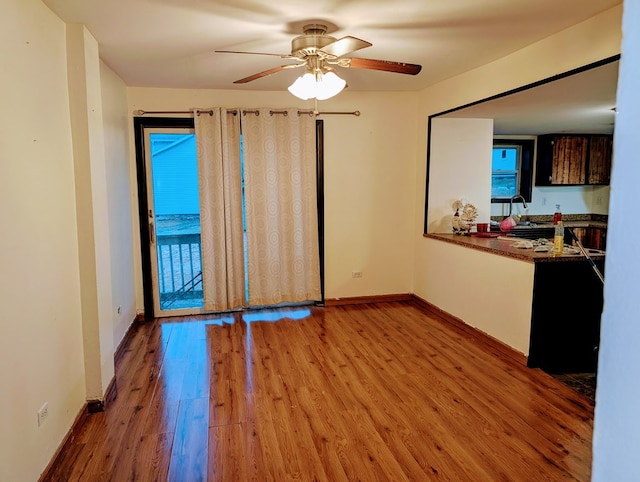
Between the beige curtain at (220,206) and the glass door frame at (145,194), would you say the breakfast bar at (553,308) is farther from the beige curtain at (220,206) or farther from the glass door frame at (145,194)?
the glass door frame at (145,194)

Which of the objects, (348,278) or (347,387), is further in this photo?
(348,278)

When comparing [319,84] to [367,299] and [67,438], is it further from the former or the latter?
[367,299]

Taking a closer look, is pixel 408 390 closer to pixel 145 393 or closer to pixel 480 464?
pixel 480 464

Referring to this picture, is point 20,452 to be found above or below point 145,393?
above

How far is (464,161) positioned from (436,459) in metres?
3.50

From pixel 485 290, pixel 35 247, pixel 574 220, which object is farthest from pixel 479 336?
pixel 574 220

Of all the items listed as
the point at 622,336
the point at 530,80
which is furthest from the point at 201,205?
the point at 622,336

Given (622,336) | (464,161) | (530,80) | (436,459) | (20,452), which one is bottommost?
(436,459)

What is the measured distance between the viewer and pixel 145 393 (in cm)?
299

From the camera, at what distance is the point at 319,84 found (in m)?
2.65

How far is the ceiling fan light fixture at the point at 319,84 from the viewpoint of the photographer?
8.61ft

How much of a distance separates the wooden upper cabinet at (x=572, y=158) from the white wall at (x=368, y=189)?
2786mm

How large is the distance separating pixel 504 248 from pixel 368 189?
1779 millimetres

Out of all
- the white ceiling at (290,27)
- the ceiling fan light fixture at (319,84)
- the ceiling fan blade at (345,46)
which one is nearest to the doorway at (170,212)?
the white ceiling at (290,27)
